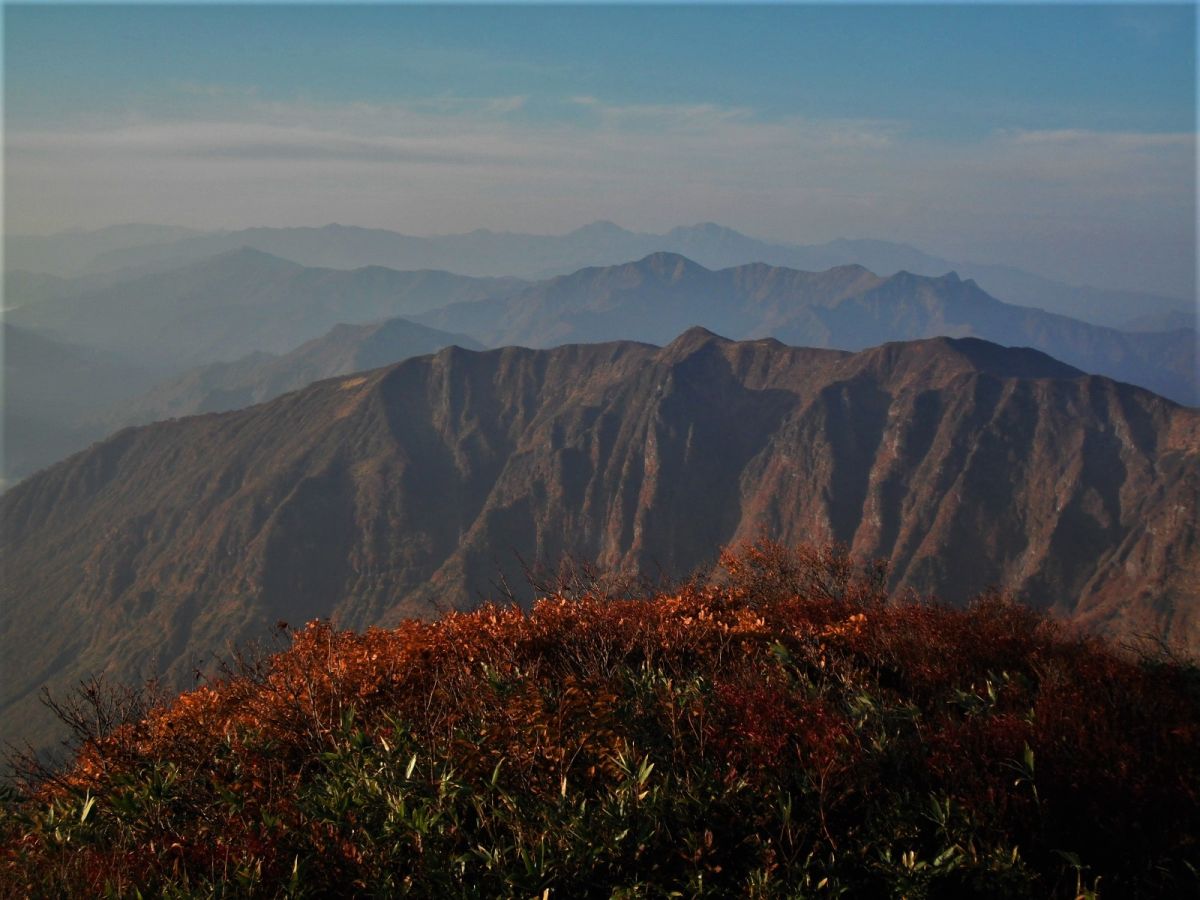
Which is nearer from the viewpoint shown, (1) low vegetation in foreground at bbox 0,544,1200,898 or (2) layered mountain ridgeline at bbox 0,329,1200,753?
(1) low vegetation in foreground at bbox 0,544,1200,898

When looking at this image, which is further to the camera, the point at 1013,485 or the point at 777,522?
the point at 777,522

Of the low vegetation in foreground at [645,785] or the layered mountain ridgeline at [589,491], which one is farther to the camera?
the layered mountain ridgeline at [589,491]

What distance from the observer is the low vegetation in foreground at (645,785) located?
5059 millimetres

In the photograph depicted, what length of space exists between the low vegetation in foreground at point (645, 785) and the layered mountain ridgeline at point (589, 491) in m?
98.3

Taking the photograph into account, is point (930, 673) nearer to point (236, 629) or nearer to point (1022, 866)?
point (1022, 866)

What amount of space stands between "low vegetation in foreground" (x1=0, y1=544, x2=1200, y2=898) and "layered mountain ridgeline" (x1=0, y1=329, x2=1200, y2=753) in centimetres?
9832

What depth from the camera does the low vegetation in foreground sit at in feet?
16.6

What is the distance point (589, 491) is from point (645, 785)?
142 m

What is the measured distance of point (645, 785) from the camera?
545 centimetres

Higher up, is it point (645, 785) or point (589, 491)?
point (645, 785)

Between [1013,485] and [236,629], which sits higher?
[1013,485]

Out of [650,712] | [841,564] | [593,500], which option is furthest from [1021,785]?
[593,500]

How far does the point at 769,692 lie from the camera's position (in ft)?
22.6

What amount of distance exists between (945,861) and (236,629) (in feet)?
436
